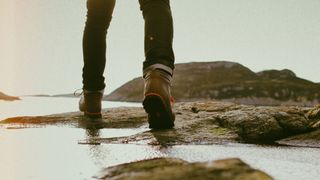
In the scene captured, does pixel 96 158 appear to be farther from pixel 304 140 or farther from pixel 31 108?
pixel 31 108

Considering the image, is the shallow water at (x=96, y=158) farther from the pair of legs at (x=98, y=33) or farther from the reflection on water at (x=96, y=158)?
the pair of legs at (x=98, y=33)

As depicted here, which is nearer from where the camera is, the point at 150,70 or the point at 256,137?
the point at 150,70

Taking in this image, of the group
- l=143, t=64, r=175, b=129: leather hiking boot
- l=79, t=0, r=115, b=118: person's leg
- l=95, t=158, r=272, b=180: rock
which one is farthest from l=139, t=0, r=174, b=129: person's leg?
l=95, t=158, r=272, b=180: rock

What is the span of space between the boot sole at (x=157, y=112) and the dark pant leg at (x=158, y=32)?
31cm

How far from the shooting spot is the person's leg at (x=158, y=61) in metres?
2.91

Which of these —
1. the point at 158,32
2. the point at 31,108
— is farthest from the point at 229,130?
the point at 31,108

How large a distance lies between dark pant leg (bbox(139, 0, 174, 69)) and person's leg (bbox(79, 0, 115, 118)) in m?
1.04

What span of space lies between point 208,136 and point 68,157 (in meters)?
1.46

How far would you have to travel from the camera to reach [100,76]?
167 inches

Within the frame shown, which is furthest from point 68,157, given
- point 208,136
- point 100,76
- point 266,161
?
point 100,76

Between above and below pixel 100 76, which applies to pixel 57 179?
below

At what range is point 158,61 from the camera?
2.92m

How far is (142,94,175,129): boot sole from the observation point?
2.90 metres

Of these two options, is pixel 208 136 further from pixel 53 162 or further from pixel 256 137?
pixel 53 162
